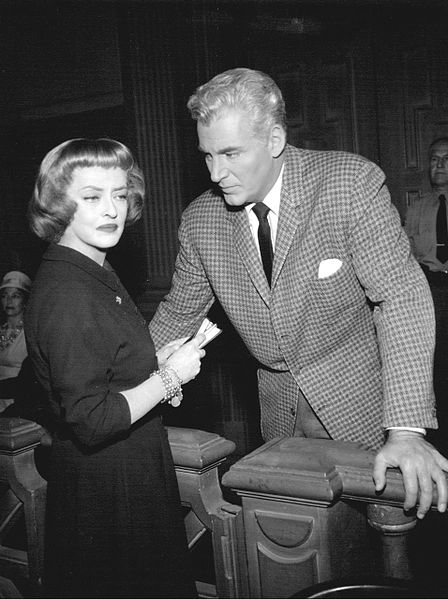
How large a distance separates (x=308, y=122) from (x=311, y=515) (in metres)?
5.39

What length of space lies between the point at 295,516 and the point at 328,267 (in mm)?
932

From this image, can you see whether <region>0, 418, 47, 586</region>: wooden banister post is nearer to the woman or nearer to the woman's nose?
the woman

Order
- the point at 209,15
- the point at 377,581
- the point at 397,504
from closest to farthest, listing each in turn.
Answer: the point at 377,581, the point at 397,504, the point at 209,15

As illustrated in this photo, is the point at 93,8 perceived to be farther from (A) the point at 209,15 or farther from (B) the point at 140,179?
(B) the point at 140,179

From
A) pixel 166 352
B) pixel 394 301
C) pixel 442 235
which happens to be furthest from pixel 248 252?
pixel 442 235

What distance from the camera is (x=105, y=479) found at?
65.6 inches

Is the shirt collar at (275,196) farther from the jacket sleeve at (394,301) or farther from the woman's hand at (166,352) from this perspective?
Answer: the woman's hand at (166,352)

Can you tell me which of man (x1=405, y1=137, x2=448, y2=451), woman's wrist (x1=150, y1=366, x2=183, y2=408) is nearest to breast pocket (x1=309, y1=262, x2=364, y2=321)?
woman's wrist (x1=150, y1=366, x2=183, y2=408)

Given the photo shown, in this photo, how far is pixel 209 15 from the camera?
5.11 meters

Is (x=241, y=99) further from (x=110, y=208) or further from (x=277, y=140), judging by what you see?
(x=110, y=208)

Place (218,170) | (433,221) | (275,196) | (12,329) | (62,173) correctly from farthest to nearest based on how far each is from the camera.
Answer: (433,221) → (12,329) → (275,196) → (218,170) → (62,173)

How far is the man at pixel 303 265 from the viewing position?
75.7 inches

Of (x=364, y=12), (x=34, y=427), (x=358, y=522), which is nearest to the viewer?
(x=358, y=522)

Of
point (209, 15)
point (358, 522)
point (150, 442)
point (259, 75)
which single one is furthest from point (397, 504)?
point (209, 15)
